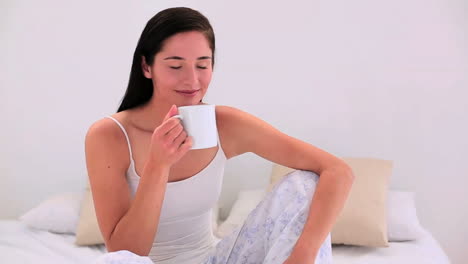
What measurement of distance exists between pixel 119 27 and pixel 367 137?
126 cm

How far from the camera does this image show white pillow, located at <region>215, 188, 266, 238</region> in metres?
2.24

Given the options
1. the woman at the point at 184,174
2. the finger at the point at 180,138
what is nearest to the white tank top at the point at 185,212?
the woman at the point at 184,174

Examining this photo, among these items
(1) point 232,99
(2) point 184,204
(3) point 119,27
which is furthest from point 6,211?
(2) point 184,204

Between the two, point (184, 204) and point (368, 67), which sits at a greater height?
point (368, 67)

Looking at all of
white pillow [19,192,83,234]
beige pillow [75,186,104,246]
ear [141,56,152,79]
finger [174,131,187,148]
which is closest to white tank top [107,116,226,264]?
ear [141,56,152,79]

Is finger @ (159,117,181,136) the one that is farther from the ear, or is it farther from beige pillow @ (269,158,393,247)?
beige pillow @ (269,158,393,247)

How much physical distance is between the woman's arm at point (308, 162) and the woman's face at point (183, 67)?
187mm

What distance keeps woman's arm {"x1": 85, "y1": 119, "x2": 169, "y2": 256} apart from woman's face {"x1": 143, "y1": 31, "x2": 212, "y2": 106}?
0.19 metres

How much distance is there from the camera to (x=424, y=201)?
2566 mm

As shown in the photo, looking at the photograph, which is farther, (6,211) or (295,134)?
(6,211)

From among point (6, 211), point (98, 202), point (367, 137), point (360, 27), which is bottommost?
point (6, 211)

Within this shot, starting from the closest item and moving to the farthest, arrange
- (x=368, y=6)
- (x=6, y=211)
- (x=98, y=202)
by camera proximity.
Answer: (x=98, y=202) → (x=368, y=6) → (x=6, y=211)

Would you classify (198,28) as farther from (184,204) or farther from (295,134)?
(295,134)

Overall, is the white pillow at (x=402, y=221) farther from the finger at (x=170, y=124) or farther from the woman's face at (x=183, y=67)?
the finger at (x=170, y=124)
